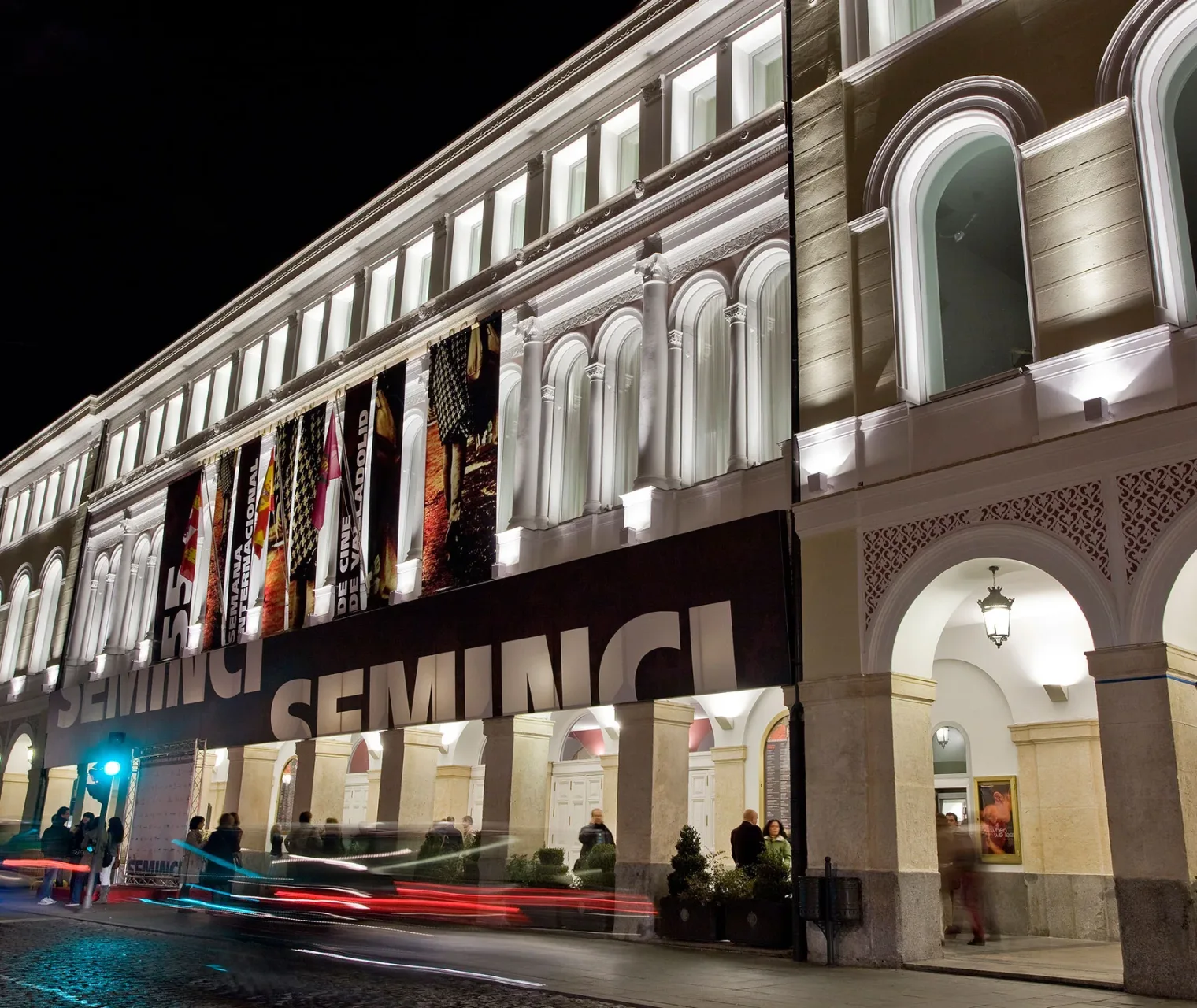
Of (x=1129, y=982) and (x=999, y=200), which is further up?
(x=999, y=200)

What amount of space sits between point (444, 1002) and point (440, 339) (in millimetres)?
14187

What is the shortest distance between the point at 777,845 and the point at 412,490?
431 inches

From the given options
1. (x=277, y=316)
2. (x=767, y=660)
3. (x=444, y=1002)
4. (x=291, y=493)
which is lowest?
(x=444, y=1002)

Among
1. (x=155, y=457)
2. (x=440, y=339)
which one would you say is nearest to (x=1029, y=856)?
(x=440, y=339)

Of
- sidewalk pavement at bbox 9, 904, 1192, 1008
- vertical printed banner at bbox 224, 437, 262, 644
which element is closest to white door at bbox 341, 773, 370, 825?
vertical printed banner at bbox 224, 437, 262, 644

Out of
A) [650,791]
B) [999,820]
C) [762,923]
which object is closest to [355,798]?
[650,791]

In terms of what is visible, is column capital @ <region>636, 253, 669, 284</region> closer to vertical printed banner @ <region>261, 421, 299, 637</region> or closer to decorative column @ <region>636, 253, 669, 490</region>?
decorative column @ <region>636, 253, 669, 490</region>

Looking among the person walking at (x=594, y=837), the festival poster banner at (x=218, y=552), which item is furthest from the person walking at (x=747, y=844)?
the festival poster banner at (x=218, y=552)

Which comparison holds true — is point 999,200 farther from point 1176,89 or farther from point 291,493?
point 291,493

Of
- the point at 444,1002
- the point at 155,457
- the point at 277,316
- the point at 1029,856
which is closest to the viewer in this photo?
the point at 444,1002

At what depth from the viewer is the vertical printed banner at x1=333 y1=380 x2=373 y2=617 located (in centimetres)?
2122

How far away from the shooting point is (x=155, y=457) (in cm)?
3027

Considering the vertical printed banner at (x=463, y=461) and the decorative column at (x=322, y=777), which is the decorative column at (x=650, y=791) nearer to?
the vertical printed banner at (x=463, y=461)

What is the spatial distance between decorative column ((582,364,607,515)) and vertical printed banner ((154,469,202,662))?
12265mm
